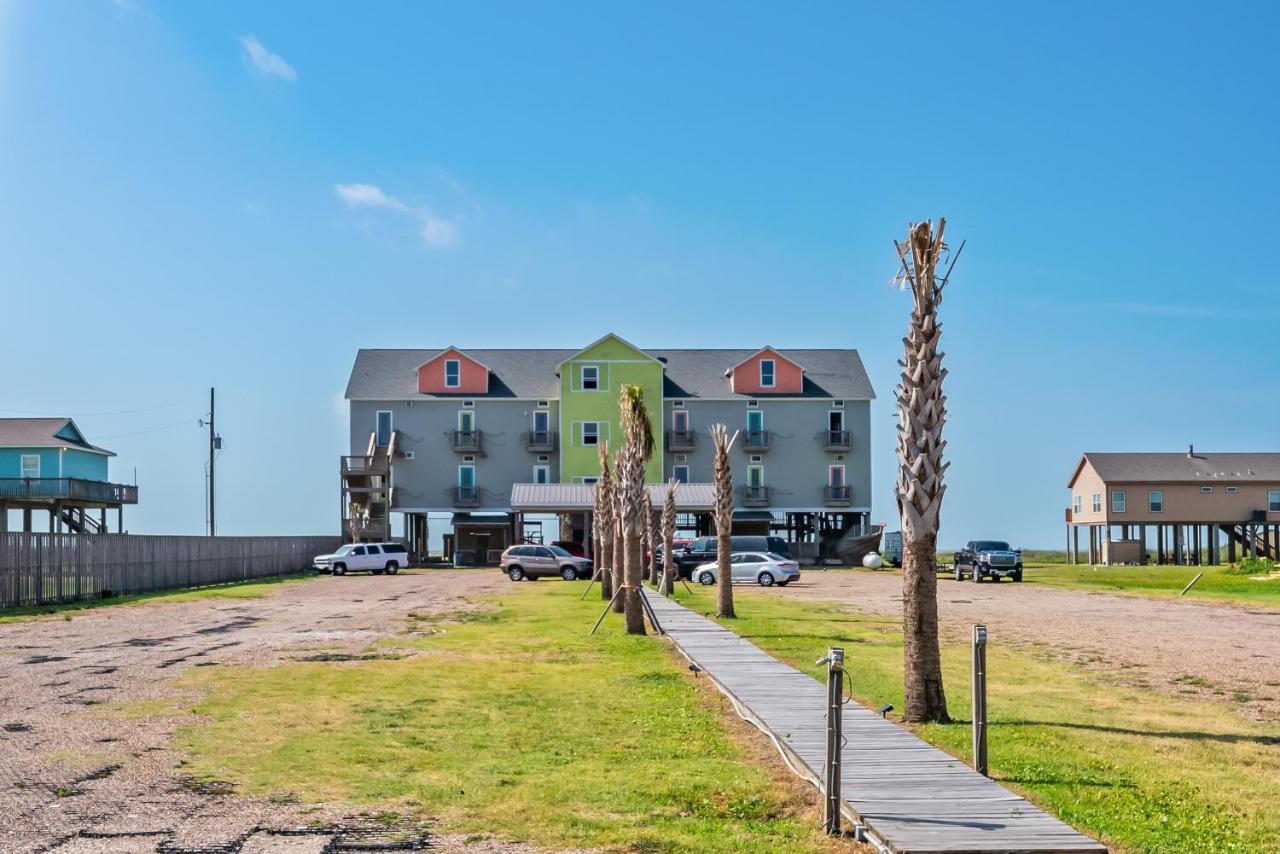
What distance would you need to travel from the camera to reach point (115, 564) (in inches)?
1587

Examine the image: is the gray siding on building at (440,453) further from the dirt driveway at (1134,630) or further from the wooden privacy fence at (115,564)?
the dirt driveway at (1134,630)

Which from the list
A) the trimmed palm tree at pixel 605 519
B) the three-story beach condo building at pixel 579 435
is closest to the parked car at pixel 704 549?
the trimmed palm tree at pixel 605 519

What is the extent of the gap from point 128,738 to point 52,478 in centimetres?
5607

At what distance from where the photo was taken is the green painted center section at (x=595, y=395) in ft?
238

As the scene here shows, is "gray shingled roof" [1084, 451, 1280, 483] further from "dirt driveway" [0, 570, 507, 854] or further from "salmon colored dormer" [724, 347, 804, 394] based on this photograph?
"dirt driveway" [0, 570, 507, 854]

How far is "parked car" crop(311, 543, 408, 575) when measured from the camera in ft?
203

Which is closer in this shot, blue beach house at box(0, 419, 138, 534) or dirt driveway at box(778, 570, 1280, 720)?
dirt driveway at box(778, 570, 1280, 720)

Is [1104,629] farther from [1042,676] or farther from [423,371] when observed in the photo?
[423,371]

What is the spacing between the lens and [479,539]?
244 ft

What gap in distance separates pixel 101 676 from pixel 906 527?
10959 millimetres

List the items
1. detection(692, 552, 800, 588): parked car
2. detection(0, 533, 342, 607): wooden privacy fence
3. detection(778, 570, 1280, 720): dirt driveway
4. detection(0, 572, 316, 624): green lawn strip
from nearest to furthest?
1. detection(778, 570, 1280, 720): dirt driveway
2. detection(0, 572, 316, 624): green lawn strip
3. detection(0, 533, 342, 607): wooden privacy fence
4. detection(692, 552, 800, 588): parked car

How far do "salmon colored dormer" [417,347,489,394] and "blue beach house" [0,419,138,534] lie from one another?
1677 cm

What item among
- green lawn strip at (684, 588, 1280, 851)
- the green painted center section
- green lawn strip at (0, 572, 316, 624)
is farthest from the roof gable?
green lawn strip at (684, 588, 1280, 851)

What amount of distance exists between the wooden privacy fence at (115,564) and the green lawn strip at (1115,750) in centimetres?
2287
